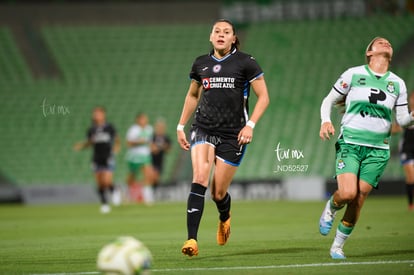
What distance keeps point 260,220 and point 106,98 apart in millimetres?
14710

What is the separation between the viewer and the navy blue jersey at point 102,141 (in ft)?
72.3

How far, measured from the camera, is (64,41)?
33.0 metres

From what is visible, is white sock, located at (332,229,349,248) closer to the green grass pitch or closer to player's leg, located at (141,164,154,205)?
the green grass pitch

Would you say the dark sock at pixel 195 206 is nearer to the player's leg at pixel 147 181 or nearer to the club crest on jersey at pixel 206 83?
the club crest on jersey at pixel 206 83

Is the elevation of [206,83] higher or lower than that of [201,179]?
higher

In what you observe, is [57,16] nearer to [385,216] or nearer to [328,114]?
[385,216]

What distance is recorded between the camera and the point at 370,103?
9.48 metres

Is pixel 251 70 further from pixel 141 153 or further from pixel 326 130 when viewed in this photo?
pixel 141 153

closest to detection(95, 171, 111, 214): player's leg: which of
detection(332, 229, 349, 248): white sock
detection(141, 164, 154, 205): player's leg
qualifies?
detection(141, 164, 154, 205): player's leg

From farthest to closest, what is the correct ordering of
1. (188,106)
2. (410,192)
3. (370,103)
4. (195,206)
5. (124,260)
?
(410,192)
(188,106)
(195,206)
(370,103)
(124,260)

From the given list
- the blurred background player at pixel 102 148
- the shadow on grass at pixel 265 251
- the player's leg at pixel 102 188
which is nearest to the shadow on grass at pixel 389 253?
the shadow on grass at pixel 265 251

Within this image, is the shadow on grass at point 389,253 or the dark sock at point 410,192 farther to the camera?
the dark sock at point 410,192

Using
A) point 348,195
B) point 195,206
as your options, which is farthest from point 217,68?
point 348,195

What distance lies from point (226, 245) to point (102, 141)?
11.0m
